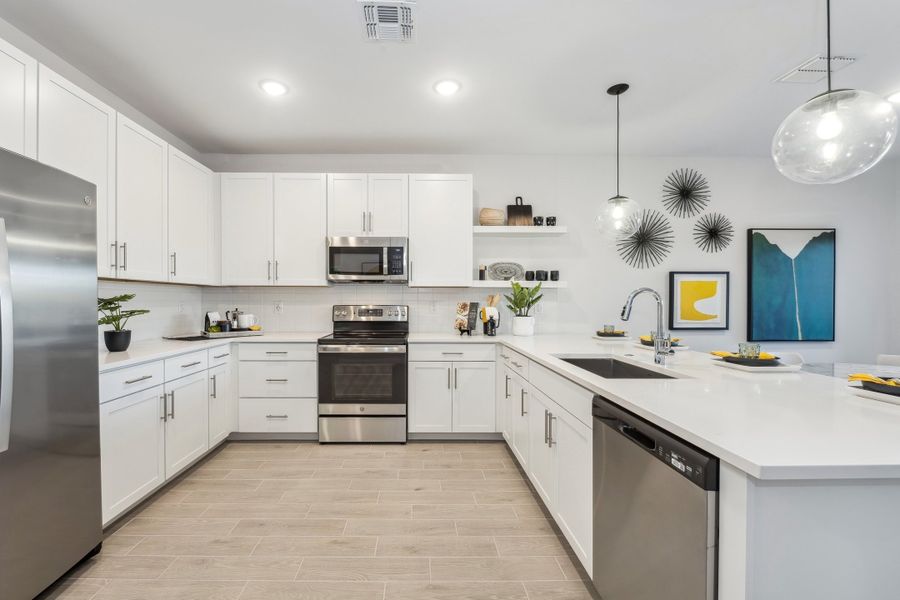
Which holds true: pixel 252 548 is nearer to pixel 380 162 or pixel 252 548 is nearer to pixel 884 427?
pixel 884 427

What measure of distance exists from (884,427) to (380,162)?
380cm

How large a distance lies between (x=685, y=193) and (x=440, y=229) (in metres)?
2.47

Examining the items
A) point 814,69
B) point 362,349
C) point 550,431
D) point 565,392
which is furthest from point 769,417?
point 362,349

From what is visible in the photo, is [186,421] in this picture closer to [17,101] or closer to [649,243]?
[17,101]

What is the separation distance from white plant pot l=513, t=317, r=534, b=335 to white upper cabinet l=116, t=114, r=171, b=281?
9.09 ft

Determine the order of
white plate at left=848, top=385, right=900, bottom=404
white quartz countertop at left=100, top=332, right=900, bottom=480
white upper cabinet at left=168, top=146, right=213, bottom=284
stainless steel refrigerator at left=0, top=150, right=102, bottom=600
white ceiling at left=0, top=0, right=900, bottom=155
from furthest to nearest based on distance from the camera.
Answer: white upper cabinet at left=168, top=146, right=213, bottom=284 < white ceiling at left=0, top=0, right=900, bottom=155 < stainless steel refrigerator at left=0, top=150, right=102, bottom=600 < white plate at left=848, top=385, right=900, bottom=404 < white quartz countertop at left=100, top=332, right=900, bottom=480

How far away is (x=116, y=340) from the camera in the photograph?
8.05 feet

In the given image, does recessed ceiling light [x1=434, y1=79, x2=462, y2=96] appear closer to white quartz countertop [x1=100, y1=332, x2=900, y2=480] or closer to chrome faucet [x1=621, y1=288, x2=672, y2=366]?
chrome faucet [x1=621, y1=288, x2=672, y2=366]

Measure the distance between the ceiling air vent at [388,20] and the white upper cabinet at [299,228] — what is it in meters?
1.76

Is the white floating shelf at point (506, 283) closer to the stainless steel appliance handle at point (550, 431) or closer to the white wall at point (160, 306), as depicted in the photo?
the stainless steel appliance handle at point (550, 431)

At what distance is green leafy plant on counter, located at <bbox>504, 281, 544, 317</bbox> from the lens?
3682 mm

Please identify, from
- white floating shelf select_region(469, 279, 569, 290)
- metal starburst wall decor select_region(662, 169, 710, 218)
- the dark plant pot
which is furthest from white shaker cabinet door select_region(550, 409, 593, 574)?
metal starburst wall decor select_region(662, 169, 710, 218)

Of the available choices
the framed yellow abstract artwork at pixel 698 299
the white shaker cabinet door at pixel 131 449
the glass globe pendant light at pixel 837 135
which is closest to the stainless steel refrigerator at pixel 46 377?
the white shaker cabinet door at pixel 131 449

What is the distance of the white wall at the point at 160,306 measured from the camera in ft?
9.45
